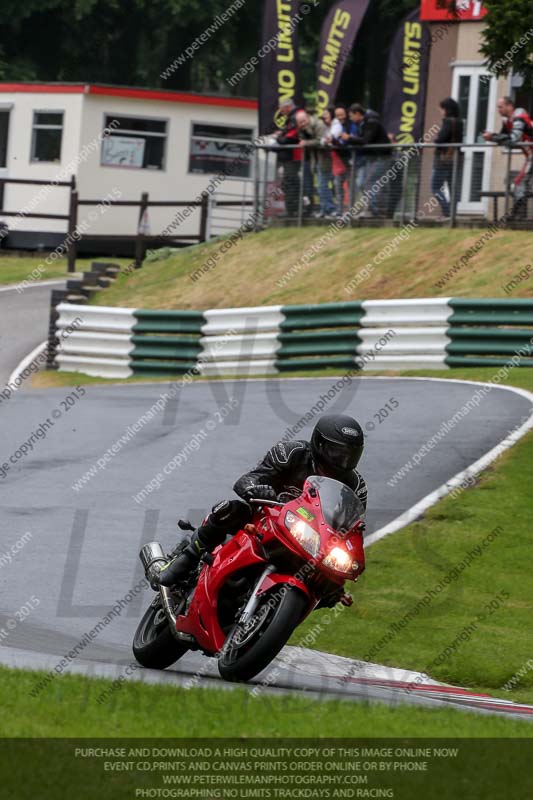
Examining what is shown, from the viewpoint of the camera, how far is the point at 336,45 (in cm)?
3070

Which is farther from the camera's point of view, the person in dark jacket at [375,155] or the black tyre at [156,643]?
the person in dark jacket at [375,155]

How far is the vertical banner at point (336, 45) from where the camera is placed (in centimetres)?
3023

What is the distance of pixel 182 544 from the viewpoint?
342 inches

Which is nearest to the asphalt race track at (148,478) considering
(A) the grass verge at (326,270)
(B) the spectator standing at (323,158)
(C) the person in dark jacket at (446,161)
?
(A) the grass verge at (326,270)

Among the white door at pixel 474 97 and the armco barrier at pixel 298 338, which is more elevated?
the white door at pixel 474 97

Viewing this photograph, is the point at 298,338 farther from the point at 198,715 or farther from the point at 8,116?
the point at 8,116

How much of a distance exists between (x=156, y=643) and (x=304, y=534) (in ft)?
4.37

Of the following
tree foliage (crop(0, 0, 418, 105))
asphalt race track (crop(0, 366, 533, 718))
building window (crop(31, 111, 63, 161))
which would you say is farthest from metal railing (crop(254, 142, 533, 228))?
tree foliage (crop(0, 0, 418, 105))

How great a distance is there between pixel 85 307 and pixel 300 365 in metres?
4.38

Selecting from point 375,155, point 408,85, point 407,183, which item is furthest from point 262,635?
point 408,85

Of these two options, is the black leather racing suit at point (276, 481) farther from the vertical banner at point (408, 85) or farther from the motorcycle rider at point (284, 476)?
the vertical banner at point (408, 85)

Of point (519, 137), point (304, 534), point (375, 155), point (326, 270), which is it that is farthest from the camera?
point (326, 270)

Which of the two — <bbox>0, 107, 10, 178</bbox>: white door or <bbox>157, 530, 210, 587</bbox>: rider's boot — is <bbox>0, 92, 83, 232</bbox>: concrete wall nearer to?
<bbox>0, 107, 10, 178</bbox>: white door
